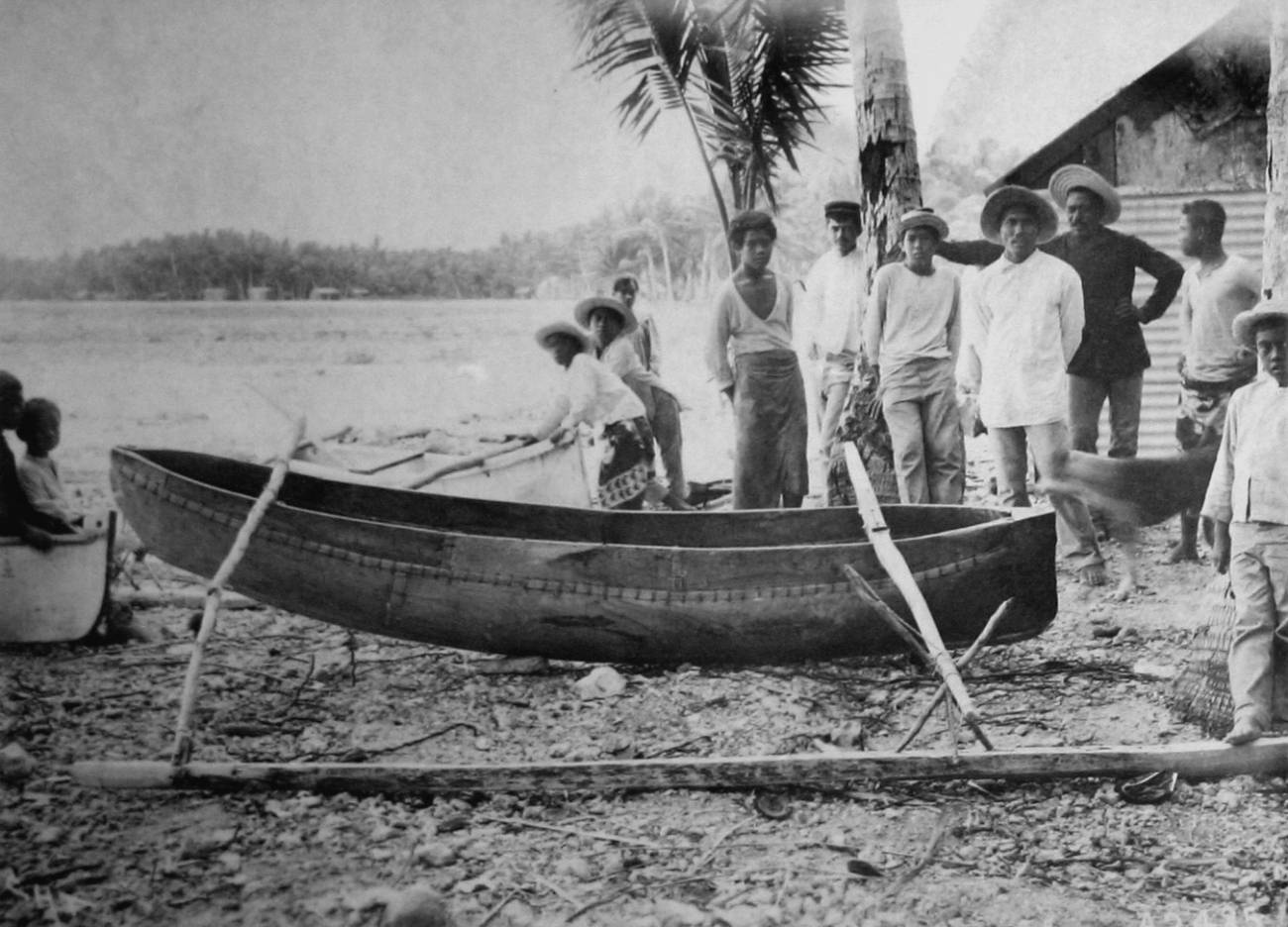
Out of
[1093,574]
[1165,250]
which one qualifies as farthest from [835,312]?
[1093,574]

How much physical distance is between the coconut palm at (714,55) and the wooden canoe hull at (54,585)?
1.96m

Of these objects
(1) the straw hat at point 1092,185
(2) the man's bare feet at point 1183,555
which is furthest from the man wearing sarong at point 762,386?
(2) the man's bare feet at point 1183,555

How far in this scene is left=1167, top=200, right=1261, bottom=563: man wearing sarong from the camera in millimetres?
3604

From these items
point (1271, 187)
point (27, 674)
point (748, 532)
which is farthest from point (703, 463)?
point (27, 674)

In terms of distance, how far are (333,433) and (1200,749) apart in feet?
8.29

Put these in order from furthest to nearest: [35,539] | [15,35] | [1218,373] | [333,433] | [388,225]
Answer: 1. [1218,373]
2. [333,433]
3. [388,225]
4. [35,539]
5. [15,35]

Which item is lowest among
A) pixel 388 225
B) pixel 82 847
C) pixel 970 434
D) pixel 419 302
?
pixel 82 847

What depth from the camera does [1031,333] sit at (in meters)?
3.51

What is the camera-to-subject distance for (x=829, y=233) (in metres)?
4.09

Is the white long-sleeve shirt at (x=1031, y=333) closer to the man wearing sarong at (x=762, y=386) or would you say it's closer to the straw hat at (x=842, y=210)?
the straw hat at (x=842, y=210)

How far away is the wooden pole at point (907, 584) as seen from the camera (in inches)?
101

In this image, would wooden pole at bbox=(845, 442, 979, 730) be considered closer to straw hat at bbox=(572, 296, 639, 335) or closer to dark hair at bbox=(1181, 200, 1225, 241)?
straw hat at bbox=(572, 296, 639, 335)

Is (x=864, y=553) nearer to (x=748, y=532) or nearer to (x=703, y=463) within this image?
(x=748, y=532)

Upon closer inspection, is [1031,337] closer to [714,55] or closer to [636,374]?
[714,55]
